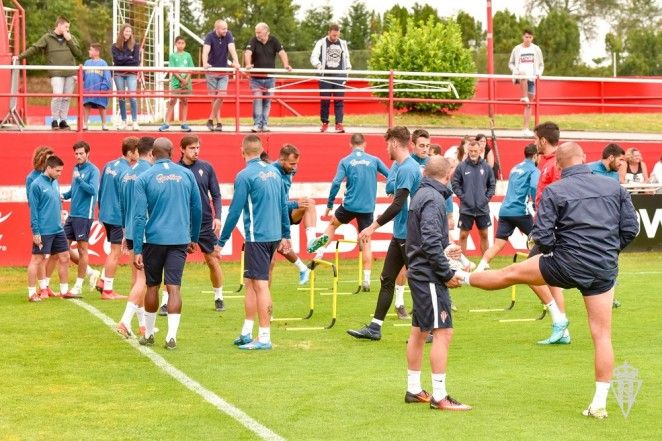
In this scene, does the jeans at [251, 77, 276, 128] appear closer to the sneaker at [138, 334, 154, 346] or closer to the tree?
the tree

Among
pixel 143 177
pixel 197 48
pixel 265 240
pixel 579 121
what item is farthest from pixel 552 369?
pixel 197 48

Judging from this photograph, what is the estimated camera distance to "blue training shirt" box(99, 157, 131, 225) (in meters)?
18.0

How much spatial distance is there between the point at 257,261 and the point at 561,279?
4308 millimetres

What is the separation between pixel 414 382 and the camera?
1089 cm

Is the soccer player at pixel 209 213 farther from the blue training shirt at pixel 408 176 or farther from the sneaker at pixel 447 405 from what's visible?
the sneaker at pixel 447 405

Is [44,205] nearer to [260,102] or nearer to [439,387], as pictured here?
[260,102]

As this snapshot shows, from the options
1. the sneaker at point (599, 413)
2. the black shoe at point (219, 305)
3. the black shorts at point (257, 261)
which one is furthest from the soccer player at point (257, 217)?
the sneaker at point (599, 413)

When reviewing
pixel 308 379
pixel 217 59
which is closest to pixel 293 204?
pixel 308 379

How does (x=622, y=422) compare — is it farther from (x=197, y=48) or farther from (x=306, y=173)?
(x=197, y=48)

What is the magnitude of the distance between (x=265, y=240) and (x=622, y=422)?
4.83m

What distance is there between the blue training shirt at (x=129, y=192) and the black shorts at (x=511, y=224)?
16.9 feet

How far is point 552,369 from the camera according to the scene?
12617mm

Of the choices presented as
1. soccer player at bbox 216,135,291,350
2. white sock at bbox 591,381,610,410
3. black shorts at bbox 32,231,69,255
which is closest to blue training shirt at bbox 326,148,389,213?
black shorts at bbox 32,231,69,255

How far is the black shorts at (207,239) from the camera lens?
1688cm
